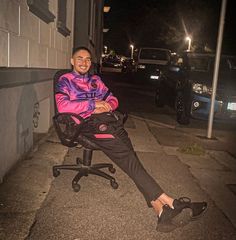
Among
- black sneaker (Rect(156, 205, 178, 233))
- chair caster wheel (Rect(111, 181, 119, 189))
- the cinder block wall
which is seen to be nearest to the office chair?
chair caster wheel (Rect(111, 181, 119, 189))

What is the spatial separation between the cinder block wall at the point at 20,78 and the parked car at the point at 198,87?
3.26 metres

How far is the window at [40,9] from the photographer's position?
5313 mm

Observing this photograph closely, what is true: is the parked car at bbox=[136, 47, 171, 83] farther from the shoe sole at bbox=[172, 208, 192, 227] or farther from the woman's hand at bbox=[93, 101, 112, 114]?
the shoe sole at bbox=[172, 208, 192, 227]

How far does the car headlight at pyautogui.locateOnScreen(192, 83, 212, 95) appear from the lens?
8.39 meters

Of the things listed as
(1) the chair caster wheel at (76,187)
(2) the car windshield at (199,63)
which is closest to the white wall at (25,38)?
(1) the chair caster wheel at (76,187)

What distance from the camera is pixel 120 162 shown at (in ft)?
13.0

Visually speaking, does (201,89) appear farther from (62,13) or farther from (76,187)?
(76,187)

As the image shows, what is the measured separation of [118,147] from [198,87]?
4.90m

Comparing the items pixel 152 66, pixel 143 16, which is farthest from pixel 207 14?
pixel 143 16

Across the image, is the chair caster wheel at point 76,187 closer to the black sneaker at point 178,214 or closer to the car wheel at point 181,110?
the black sneaker at point 178,214

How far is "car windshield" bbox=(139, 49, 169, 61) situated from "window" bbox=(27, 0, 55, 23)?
567 inches

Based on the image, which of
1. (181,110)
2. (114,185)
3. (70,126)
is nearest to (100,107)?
(70,126)

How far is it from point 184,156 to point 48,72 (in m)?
2.54

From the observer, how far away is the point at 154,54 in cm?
2089
